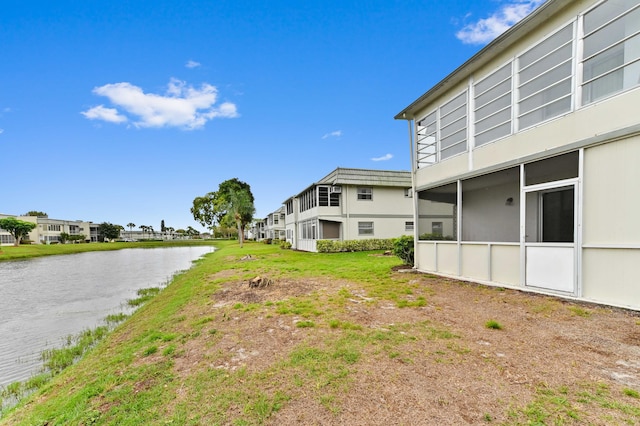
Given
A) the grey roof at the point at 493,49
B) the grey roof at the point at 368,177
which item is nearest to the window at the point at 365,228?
the grey roof at the point at 368,177

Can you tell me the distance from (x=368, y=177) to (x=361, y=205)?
2.36 m

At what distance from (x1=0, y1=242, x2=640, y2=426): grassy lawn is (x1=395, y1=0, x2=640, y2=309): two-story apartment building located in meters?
1.09

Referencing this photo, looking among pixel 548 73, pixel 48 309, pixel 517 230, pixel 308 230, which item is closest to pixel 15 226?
pixel 308 230

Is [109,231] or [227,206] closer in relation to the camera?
[227,206]

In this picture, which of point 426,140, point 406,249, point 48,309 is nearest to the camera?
point 48,309

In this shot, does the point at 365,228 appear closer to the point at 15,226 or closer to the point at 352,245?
the point at 352,245

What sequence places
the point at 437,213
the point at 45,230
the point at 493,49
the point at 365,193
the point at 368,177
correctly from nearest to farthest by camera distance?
the point at 493,49 → the point at 437,213 → the point at 368,177 → the point at 365,193 → the point at 45,230

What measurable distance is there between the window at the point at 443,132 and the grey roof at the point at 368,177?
11.1 m

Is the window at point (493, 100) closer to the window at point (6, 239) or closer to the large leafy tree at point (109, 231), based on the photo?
the window at point (6, 239)

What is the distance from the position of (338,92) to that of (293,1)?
1016cm

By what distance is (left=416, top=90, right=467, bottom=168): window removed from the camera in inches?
360

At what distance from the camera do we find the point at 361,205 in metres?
22.5

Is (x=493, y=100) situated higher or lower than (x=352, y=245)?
higher

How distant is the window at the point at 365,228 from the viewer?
22.6 meters
